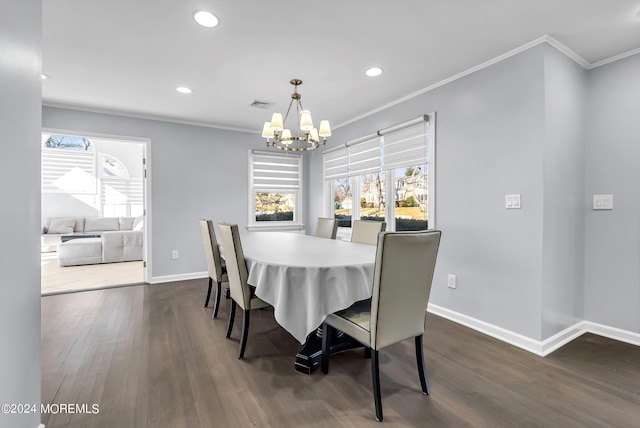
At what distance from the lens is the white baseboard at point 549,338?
230cm

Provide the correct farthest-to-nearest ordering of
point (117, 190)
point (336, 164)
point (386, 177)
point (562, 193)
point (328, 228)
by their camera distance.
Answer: point (117, 190)
point (336, 164)
point (386, 177)
point (328, 228)
point (562, 193)

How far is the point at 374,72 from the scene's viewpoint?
2846 millimetres

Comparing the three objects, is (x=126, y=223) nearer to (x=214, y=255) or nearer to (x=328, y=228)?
(x=214, y=255)

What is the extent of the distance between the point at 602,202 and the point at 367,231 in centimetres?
199

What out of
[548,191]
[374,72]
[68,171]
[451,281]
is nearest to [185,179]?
[374,72]

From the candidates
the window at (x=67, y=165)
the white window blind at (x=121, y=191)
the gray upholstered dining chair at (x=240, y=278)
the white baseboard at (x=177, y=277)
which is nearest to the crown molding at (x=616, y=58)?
the gray upholstered dining chair at (x=240, y=278)

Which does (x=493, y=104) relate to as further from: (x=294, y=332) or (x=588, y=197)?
(x=294, y=332)

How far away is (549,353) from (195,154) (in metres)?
4.71

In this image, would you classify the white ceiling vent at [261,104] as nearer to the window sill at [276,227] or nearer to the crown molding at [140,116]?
the crown molding at [140,116]

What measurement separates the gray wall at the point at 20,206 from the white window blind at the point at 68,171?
7.63 m

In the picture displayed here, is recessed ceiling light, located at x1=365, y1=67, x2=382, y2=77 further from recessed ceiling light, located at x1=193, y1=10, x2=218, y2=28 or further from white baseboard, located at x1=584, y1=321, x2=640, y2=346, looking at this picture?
white baseboard, located at x1=584, y1=321, x2=640, y2=346

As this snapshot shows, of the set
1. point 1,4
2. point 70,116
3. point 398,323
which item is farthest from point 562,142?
point 70,116

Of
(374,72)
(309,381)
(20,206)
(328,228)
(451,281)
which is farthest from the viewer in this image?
(328,228)

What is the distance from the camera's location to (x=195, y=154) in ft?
15.0
